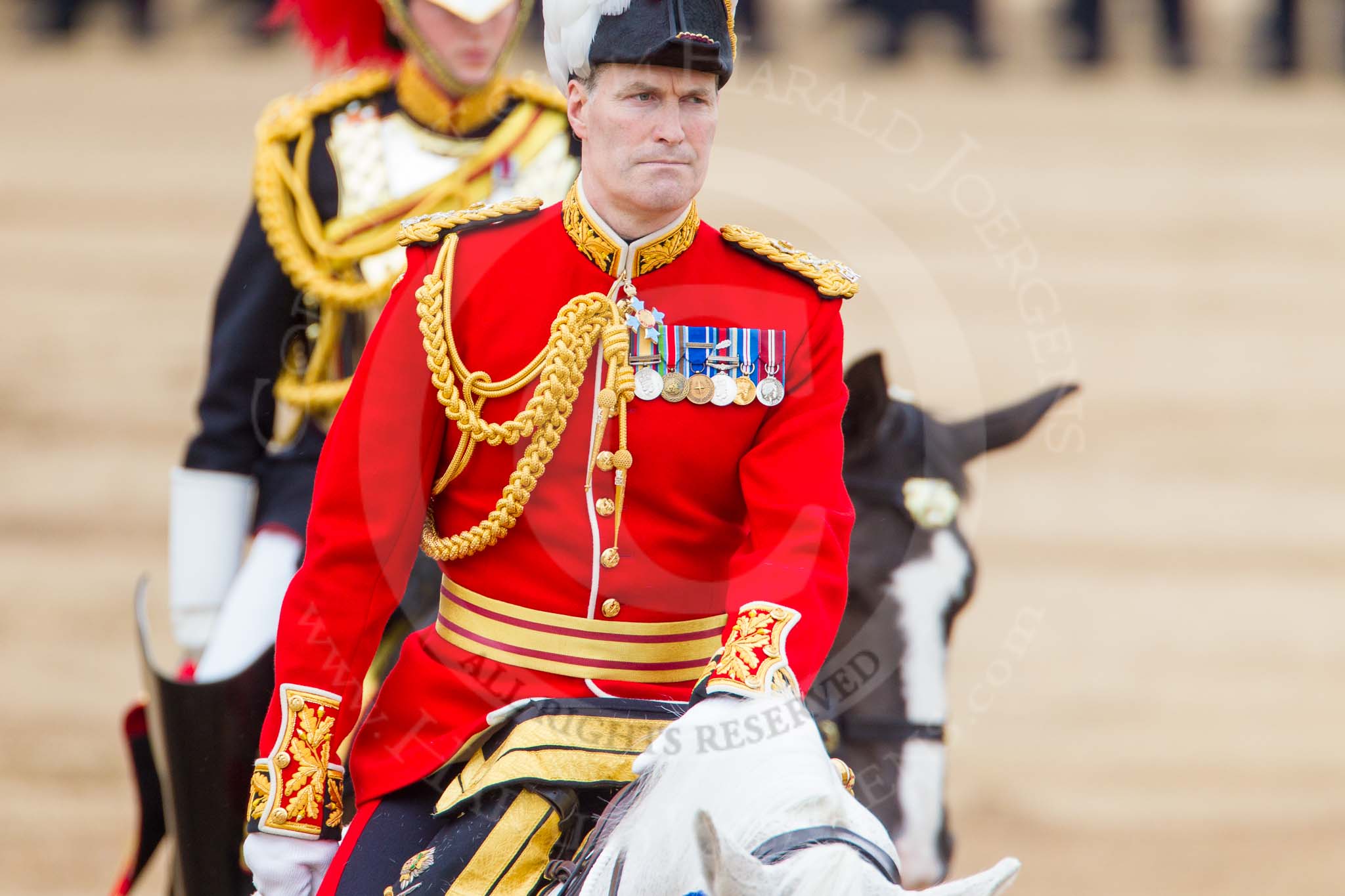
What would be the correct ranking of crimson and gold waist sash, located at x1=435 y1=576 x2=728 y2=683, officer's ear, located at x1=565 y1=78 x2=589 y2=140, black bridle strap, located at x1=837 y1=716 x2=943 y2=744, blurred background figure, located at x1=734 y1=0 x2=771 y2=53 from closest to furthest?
officer's ear, located at x1=565 y1=78 x2=589 y2=140 → crimson and gold waist sash, located at x1=435 y1=576 x2=728 y2=683 → black bridle strap, located at x1=837 y1=716 x2=943 y2=744 → blurred background figure, located at x1=734 y1=0 x2=771 y2=53

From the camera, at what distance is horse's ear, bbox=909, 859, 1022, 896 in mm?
1615

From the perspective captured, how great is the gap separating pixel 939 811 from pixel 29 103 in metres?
10.2

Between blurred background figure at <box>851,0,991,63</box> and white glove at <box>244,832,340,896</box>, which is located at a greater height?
blurred background figure at <box>851,0,991,63</box>

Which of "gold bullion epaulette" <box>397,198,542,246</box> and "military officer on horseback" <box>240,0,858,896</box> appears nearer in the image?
"military officer on horseback" <box>240,0,858,896</box>

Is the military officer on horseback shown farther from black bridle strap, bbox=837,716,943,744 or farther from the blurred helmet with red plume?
the blurred helmet with red plume

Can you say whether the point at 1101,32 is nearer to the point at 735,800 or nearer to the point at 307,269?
the point at 307,269

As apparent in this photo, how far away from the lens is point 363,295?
326 cm

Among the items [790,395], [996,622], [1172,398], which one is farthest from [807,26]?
[790,395]

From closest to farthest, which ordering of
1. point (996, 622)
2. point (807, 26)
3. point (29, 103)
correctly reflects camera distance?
1. point (996, 622)
2. point (29, 103)
3. point (807, 26)

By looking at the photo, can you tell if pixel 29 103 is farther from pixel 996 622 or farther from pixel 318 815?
pixel 318 815

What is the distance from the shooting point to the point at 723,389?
82.1 inches

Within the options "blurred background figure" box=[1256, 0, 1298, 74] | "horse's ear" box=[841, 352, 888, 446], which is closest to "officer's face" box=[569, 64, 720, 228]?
"horse's ear" box=[841, 352, 888, 446]

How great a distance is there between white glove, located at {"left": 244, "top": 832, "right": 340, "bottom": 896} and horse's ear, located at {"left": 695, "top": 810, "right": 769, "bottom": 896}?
2.16ft

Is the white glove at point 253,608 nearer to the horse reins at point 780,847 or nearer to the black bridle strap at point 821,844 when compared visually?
the horse reins at point 780,847
